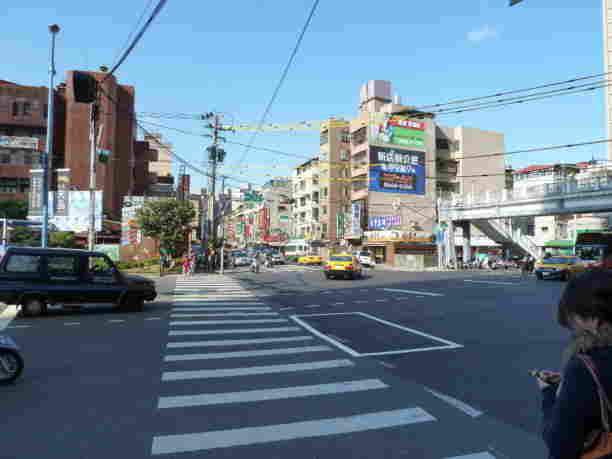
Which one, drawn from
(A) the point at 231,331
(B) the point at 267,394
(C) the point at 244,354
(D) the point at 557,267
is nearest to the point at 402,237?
(D) the point at 557,267

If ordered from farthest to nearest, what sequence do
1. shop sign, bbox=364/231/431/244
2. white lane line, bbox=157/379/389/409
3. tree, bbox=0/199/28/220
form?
shop sign, bbox=364/231/431/244, tree, bbox=0/199/28/220, white lane line, bbox=157/379/389/409

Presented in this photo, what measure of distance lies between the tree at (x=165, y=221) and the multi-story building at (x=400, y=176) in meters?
27.2

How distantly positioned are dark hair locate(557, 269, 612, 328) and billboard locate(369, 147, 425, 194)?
52.4m

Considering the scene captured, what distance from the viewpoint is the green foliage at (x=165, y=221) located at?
31547 mm

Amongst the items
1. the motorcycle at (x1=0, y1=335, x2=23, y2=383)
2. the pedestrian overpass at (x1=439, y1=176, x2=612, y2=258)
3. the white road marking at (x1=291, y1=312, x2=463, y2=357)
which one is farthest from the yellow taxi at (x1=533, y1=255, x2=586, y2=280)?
the motorcycle at (x1=0, y1=335, x2=23, y2=383)

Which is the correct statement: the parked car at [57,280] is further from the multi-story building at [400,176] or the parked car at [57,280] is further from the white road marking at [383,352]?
the multi-story building at [400,176]

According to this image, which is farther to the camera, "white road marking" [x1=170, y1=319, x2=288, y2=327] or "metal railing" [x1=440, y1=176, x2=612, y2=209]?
"metal railing" [x1=440, y1=176, x2=612, y2=209]

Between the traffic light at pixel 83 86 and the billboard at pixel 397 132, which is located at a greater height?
the billboard at pixel 397 132

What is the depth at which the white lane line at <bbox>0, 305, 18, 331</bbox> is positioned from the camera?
33.0 ft

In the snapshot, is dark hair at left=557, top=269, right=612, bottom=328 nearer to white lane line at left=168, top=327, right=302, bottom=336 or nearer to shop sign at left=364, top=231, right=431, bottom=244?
white lane line at left=168, top=327, right=302, bottom=336

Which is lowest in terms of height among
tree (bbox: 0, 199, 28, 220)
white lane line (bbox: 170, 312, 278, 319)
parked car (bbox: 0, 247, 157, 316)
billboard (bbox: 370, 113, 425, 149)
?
white lane line (bbox: 170, 312, 278, 319)

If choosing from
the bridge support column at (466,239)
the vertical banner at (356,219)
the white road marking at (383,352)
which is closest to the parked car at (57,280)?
the white road marking at (383,352)

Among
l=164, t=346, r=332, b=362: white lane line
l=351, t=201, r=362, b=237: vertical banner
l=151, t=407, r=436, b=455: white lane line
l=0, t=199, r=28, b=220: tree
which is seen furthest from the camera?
l=351, t=201, r=362, b=237: vertical banner

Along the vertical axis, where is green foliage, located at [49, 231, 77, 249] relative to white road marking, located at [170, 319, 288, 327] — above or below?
above
